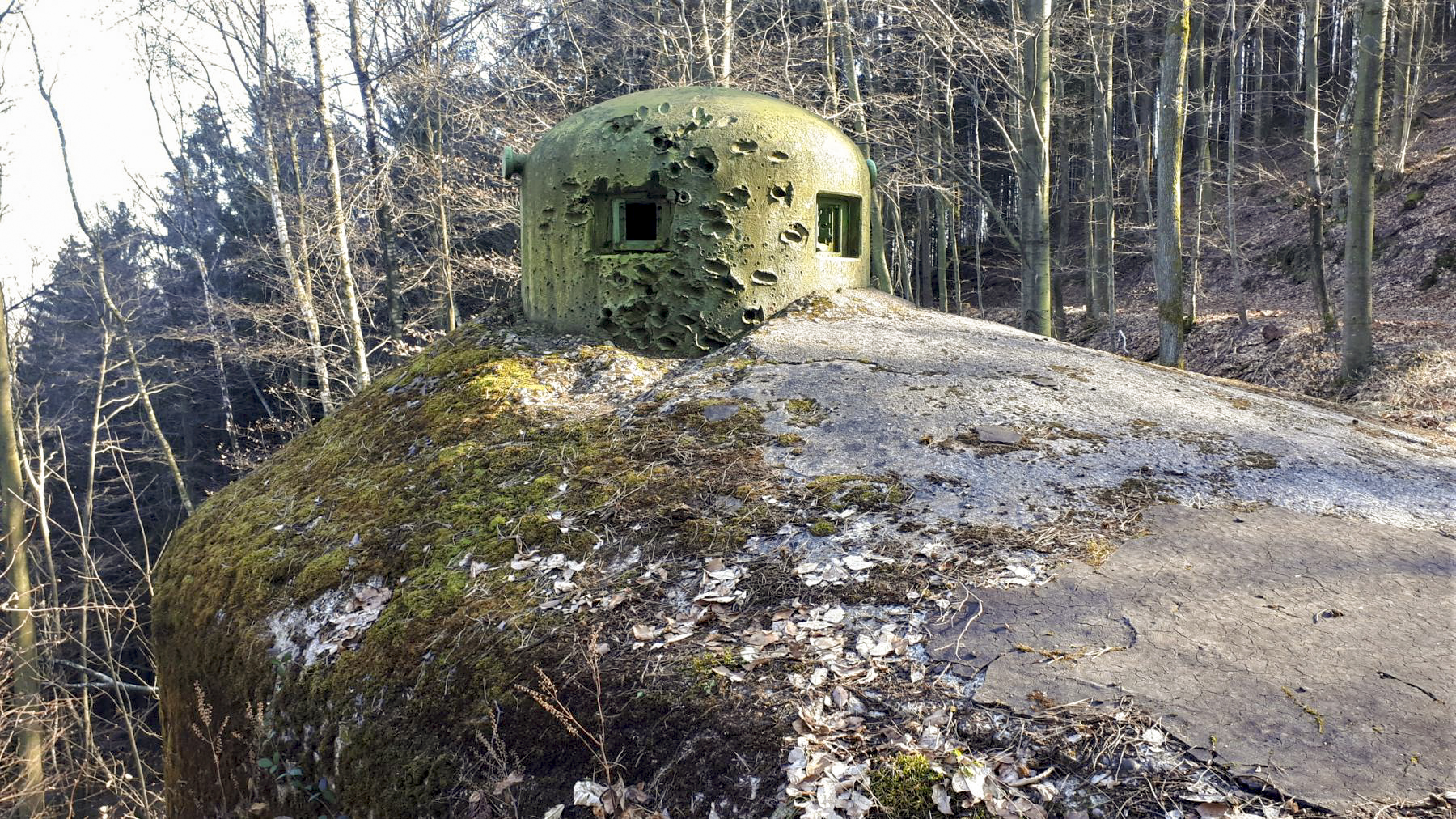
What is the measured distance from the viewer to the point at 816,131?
22.4 ft

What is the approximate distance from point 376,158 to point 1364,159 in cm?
1283

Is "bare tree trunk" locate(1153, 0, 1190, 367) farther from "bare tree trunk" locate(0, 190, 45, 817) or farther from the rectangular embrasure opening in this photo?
A: "bare tree trunk" locate(0, 190, 45, 817)

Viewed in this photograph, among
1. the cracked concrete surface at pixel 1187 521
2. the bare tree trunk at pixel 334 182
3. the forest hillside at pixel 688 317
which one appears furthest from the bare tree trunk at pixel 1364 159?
the bare tree trunk at pixel 334 182

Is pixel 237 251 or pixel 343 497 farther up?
pixel 237 251

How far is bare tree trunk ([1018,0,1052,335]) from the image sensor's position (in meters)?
10.6

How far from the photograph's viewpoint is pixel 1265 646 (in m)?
2.98

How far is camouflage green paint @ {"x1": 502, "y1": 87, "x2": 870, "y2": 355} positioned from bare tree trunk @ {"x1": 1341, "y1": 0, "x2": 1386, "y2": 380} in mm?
6488

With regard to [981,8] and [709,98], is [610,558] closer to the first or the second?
[709,98]

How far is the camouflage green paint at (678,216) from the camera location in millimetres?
6395

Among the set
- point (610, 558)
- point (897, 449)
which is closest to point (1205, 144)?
point (897, 449)

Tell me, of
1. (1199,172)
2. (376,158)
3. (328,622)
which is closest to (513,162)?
(328,622)

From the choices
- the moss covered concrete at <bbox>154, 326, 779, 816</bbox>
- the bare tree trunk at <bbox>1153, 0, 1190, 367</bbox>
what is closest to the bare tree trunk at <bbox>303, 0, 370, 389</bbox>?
the moss covered concrete at <bbox>154, 326, 779, 816</bbox>

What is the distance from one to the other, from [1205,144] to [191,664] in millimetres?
18163

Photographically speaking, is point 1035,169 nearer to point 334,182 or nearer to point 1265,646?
point 1265,646
